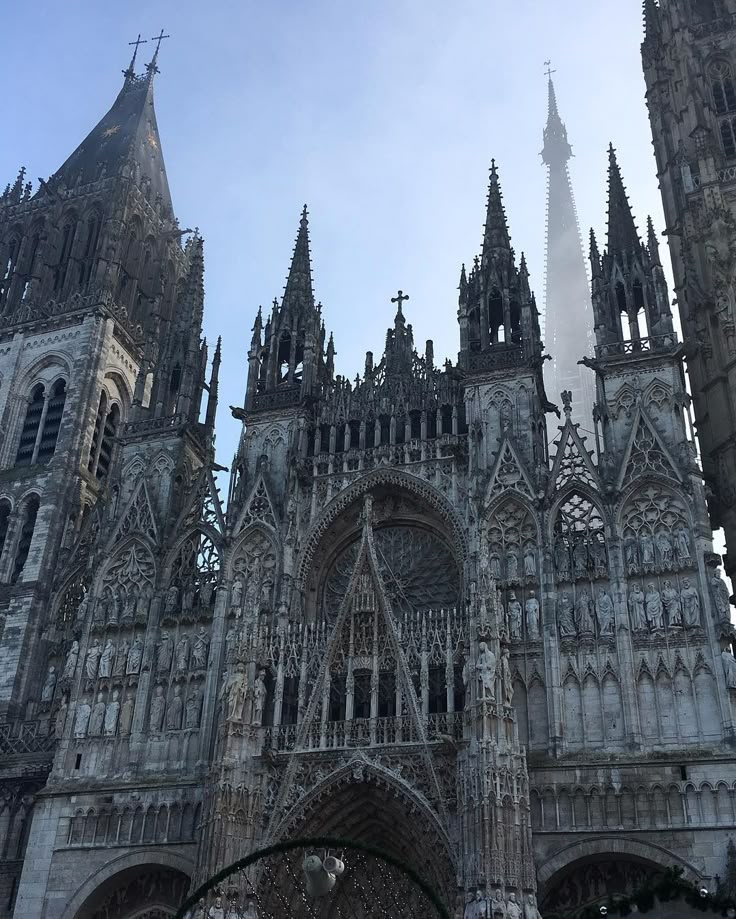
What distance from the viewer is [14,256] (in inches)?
1860

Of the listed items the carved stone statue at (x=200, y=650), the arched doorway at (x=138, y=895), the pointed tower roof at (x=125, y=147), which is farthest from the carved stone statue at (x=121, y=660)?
the pointed tower roof at (x=125, y=147)

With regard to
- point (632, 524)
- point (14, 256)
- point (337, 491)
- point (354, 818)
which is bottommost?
point (354, 818)

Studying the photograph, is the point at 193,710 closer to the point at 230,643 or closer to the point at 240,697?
the point at 230,643

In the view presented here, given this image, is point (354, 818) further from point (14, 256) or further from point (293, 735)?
point (14, 256)

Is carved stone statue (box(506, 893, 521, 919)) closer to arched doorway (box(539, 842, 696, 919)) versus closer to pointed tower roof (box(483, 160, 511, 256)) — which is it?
arched doorway (box(539, 842, 696, 919))

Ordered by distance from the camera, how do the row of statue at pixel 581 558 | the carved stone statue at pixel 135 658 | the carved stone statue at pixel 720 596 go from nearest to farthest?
1. the carved stone statue at pixel 720 596
2. the row of statue at pixel 581 558
3. the carved stone statue at pixel 135 658

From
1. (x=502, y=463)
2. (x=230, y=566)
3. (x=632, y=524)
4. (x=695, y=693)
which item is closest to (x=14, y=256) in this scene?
(x=230, y=566)

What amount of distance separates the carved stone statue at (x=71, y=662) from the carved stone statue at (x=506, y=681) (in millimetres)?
13580

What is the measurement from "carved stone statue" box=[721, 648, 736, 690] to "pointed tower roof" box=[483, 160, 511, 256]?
53.6ft

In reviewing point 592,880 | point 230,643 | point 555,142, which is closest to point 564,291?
point 555,142

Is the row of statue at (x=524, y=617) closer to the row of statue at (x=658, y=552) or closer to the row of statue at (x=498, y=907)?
the row of statue at (x=658, y=552)

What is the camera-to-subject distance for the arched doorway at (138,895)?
89.5 feet

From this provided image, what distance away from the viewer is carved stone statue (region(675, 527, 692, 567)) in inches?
1059

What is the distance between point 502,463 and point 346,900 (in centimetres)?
1262
